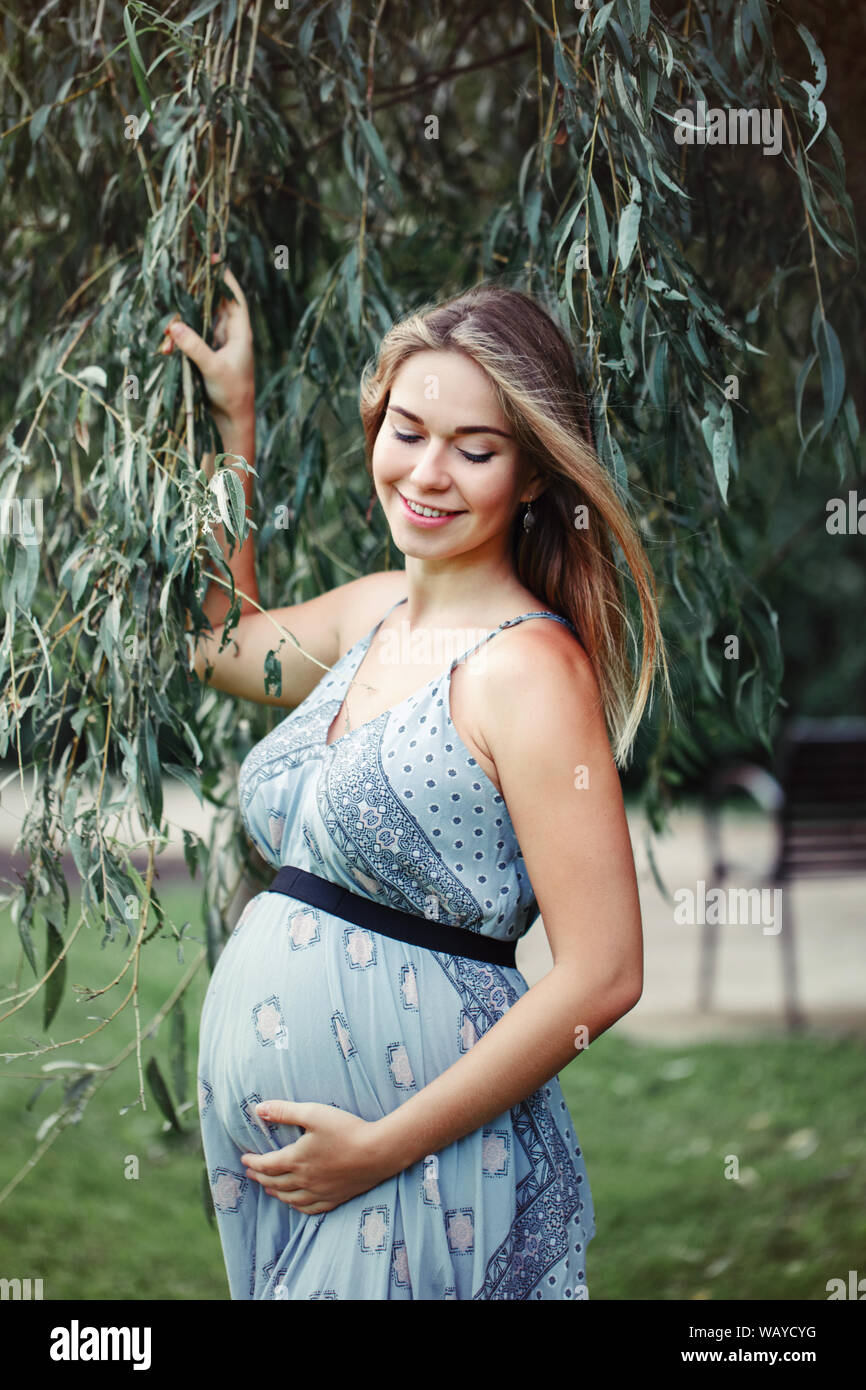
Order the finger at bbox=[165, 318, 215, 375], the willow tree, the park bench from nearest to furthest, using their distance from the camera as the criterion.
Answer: the willow tree, the finger at bbox=[165, 318, 215, 375], the park bench

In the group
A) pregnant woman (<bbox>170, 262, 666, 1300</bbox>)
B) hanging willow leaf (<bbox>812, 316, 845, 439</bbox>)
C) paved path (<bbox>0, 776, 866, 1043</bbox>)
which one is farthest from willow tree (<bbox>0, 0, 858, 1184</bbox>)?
paved path (<bbox>0, 776, 866, 1043</bbox>)

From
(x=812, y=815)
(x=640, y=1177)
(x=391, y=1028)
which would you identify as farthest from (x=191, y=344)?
(x=812, y=815)

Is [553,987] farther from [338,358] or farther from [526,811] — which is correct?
[338,358]

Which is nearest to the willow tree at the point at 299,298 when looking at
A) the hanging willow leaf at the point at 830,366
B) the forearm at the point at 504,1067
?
the hanging willow leaf at the point at 830,366

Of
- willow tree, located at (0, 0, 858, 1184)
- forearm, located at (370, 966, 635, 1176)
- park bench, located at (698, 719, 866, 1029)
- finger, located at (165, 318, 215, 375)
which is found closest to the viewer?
forearm, located at (370, 966, 635, 1176)

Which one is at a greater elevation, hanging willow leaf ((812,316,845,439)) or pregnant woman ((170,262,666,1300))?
hanging willow leaf ((812,316,845,439))

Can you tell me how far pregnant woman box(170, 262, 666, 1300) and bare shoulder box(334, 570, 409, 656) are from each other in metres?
0.16

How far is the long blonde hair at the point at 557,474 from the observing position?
1.50 m

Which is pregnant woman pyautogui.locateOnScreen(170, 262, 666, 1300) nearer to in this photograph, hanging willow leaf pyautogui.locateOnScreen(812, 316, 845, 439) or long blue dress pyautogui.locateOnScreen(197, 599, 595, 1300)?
long blue dress pyautogui.locateOnScreen(197, 599, 595, 1300)

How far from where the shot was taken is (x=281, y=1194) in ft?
5.00

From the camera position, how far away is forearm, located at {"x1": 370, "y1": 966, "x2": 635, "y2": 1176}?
1416 mm

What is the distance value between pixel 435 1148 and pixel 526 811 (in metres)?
0.40

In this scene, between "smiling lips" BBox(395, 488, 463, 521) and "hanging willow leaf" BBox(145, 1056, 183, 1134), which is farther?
"hanging willow leaf" BBox(145, 1056, 183, 1134)
